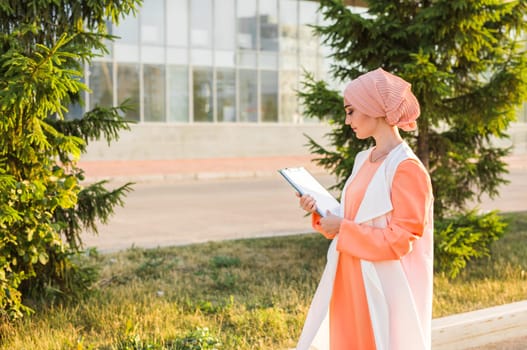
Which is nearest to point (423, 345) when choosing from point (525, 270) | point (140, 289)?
point (140, 289)

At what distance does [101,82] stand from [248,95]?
5.87 metres

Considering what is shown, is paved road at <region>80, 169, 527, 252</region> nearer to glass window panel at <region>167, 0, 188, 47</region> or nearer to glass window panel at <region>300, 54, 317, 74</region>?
glass window panel at <region>167, 0, 188, 47</region>

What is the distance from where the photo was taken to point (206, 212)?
12.5 metres

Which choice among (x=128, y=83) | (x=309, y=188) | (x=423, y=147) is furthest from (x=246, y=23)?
(x=309, y=188)

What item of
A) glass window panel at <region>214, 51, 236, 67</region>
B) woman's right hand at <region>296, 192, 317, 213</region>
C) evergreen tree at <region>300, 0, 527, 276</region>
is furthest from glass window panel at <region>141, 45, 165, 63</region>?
woman's right hand at <region>296, 192, 317, 213</region>

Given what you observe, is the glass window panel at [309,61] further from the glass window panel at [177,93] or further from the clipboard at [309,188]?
the clipboard at [309,188]

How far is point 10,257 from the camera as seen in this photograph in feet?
15.5

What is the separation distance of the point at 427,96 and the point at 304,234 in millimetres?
3473

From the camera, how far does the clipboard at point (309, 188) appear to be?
9.97 ft

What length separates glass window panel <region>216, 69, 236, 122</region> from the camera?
85.6 ft

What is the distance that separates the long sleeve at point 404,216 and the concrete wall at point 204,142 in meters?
20.8

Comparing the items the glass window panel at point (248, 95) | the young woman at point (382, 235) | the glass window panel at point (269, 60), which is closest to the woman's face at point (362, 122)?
the young woman at point (382, 235)

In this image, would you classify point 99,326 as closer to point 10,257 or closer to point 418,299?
point 10,257

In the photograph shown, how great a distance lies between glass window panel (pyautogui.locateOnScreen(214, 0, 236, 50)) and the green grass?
18.3m
